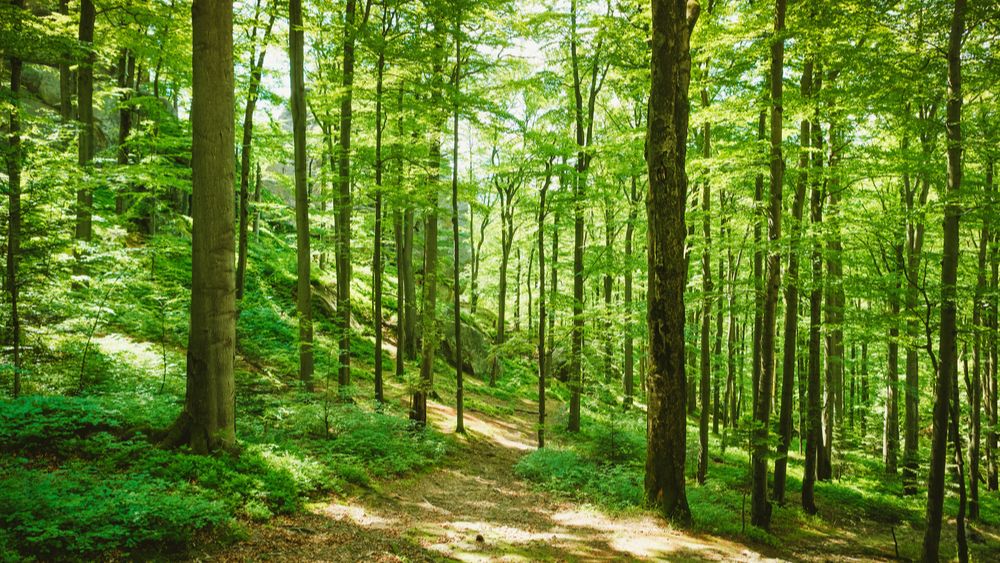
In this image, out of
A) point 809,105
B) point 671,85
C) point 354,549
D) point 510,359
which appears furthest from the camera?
point 510,359

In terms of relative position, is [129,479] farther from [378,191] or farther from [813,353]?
[813,353]

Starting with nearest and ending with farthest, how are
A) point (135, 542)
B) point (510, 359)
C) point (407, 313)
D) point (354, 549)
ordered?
1. point (135, 542)
2. point (354, 549)
3. point (407, 313)
4. point (510, 359)

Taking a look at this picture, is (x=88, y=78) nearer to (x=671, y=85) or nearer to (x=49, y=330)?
(x=49, y=330)

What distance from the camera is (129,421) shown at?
255 inches

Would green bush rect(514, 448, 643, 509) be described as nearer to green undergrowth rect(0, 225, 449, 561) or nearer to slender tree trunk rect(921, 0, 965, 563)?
green undergrowth rect(0, 225, 449, 561)

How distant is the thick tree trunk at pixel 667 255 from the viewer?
20.1 ft

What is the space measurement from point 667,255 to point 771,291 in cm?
435

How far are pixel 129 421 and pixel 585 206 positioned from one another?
11601 mm

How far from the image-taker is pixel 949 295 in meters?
8.02

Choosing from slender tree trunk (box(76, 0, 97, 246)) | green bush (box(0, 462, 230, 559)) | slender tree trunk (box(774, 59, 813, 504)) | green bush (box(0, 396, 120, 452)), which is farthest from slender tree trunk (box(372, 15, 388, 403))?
slender tree trunk (box(774, 59, 813, 504))

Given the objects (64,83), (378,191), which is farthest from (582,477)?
(64,83)

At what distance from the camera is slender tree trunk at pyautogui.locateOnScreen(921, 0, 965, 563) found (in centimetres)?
790

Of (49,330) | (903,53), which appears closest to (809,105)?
(903,53)

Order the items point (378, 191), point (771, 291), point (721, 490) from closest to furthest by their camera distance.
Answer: point (771, 291), point (378, 191), point (721, 490)
